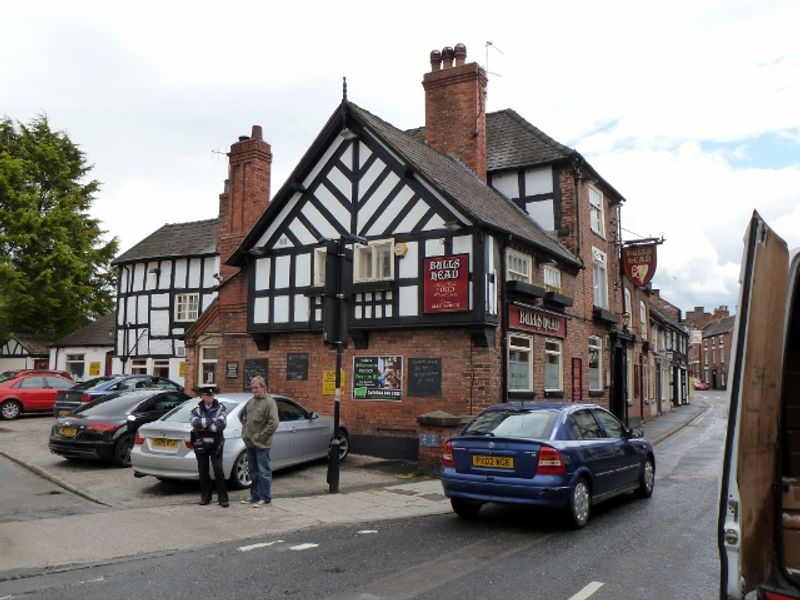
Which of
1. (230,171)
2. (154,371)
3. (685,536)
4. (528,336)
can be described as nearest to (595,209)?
(528,336)

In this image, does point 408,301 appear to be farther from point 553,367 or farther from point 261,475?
point 261,475

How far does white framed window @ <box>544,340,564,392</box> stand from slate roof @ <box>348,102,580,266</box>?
2.29m

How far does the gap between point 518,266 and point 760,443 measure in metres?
11.2

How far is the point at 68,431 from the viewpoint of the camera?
12219mm

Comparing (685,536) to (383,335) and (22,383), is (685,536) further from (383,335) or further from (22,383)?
(22,383)

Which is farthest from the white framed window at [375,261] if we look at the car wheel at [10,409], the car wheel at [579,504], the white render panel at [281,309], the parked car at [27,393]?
the car wheel at [10,409]

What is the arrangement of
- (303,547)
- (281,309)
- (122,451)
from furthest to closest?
(281,309)
(122,451)
(303,547)

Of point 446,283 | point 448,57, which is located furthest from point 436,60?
point 446,283

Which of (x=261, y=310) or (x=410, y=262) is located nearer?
(x=410, y=262)

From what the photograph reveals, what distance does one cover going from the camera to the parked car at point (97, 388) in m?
17.9

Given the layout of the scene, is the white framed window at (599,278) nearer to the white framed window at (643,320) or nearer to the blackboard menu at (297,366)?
the white framed window at (643,320)

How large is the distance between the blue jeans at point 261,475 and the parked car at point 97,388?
28.6ft

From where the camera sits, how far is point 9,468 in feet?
40.7

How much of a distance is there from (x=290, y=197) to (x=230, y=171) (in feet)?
16.0
